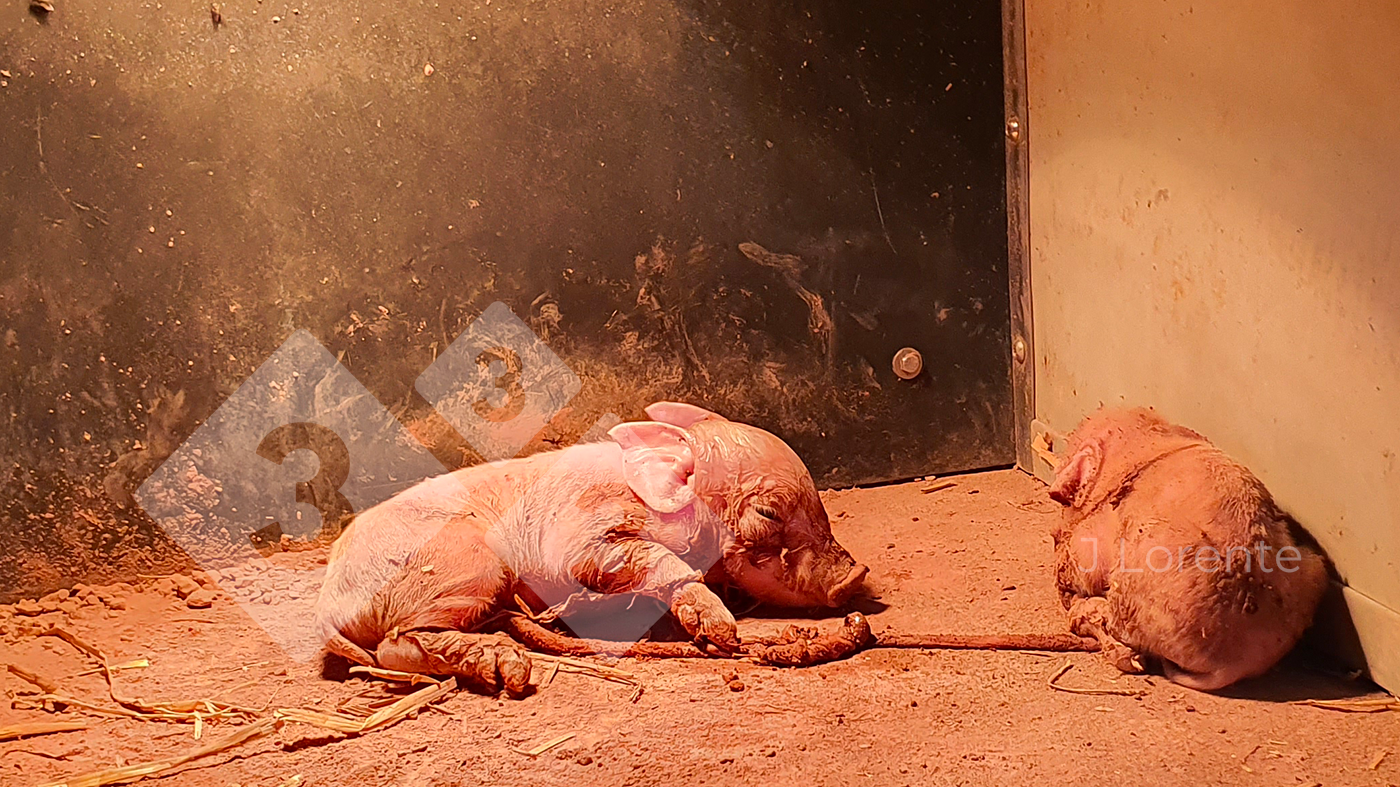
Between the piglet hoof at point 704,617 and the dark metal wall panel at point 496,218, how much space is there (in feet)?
3.94

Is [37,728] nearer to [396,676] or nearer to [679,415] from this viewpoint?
[396,676]

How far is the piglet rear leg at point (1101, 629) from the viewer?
9.75 feet

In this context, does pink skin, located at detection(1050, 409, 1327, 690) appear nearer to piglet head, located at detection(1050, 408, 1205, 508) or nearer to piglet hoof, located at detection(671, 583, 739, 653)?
piglet head, located at detection(1050, 408, 1205, 508)

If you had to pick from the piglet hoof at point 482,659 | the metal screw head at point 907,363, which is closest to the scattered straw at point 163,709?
the piglet hoof at point 482,659

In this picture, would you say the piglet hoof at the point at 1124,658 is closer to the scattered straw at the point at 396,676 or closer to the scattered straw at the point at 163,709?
the scattered straw at the point at 396,676

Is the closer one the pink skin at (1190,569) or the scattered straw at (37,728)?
the pink skin at (1190,569)

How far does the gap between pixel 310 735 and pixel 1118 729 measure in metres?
2.00

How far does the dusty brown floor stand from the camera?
2.54 metres

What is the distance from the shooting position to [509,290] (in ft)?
13.6

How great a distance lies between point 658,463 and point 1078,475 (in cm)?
130

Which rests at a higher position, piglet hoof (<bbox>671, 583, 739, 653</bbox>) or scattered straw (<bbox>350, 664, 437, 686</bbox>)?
piglet hoof (<bbox>671, 583, 739, 653</bbox>)

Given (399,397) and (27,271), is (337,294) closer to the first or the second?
(399,397)

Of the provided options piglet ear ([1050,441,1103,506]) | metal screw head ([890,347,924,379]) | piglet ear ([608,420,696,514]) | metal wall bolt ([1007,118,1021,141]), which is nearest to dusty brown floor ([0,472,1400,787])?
piglet ear ([1050,441,1103,506])

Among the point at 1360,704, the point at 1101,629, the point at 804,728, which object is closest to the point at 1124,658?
the point at 1101,629
